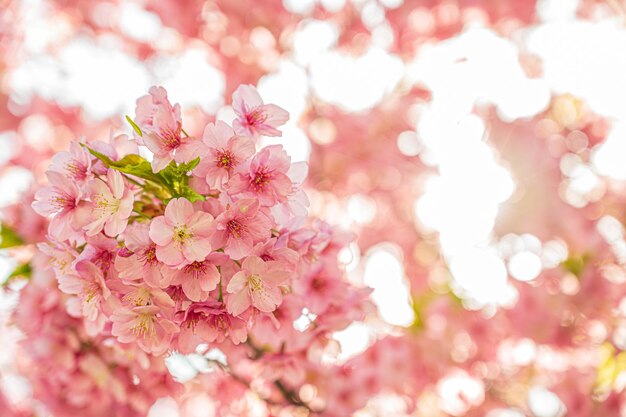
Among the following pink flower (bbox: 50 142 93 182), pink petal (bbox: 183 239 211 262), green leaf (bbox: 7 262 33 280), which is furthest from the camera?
green leaf (bbox: 7 262 33 280)

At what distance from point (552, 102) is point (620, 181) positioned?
573mm

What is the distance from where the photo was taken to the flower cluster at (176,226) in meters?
0.93

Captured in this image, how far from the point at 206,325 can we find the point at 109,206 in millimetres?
269

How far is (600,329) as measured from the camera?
A: 2.60 metres

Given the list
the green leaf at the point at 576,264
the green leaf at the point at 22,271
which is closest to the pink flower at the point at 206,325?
the green leaf at the point at 22,271

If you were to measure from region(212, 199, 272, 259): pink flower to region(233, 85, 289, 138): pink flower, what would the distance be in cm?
20

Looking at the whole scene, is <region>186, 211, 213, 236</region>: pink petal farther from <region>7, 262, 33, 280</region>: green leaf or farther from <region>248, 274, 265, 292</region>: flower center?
<region>7, 262, 33, 280</region>: green leaf

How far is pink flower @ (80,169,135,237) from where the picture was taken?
0.93 metres

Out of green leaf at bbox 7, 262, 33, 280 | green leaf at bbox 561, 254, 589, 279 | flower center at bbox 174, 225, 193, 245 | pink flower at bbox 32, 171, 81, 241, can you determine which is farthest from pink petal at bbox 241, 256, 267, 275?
green leaf at bbox 561, 254, 589, 279

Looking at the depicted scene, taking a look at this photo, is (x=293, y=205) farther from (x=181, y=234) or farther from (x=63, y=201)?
(x=63, y=201)

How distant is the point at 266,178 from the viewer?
0.98 metres

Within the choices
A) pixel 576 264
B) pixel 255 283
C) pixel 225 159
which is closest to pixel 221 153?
pixel 225 159

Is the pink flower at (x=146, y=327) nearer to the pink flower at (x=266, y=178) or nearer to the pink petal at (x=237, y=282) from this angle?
the pink petal at (x=237, y=282)

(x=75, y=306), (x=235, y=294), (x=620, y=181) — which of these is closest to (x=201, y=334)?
(x=235, y=294)
